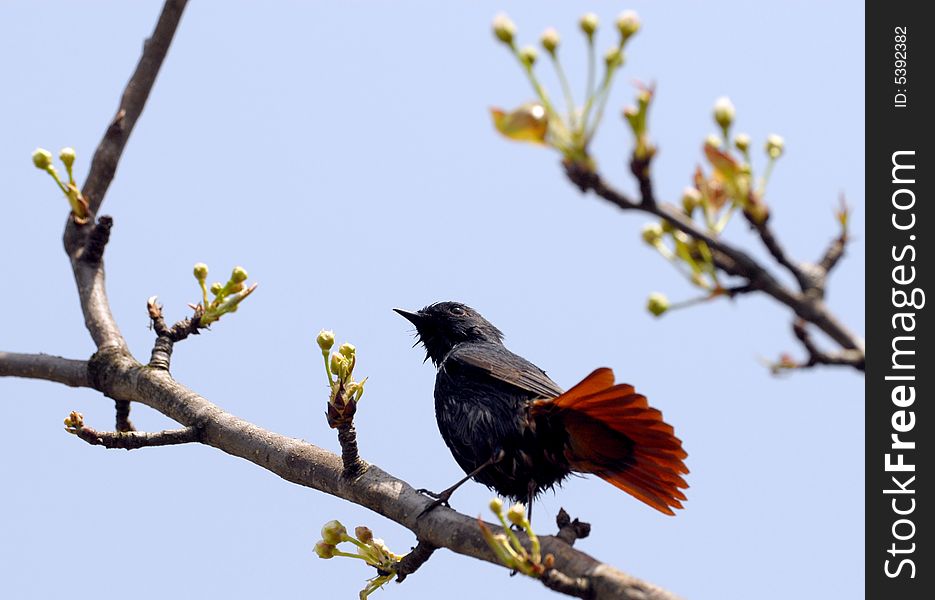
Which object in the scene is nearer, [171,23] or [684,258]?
[684,258]

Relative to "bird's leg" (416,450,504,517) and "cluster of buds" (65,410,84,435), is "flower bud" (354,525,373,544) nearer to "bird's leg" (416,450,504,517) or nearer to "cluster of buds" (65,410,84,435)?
"bird's leg" (416,450,504,517)

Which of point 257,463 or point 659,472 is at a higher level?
point 659,472

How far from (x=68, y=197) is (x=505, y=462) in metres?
2.35

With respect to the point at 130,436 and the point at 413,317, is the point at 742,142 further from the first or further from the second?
the point at 413,317

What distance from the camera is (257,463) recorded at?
4141 mm

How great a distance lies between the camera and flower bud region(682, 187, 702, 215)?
249cm

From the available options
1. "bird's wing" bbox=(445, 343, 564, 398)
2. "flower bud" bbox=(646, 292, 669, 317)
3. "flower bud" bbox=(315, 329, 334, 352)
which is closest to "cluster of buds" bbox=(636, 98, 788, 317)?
"flower bud" bbox=(646, 292, 669, 317)

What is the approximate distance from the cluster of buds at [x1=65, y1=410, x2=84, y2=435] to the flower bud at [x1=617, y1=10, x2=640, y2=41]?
283cm

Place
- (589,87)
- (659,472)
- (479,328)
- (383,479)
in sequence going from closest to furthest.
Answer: (589,87), (383,479), (659,472), (479,328)

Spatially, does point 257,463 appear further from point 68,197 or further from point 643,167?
point 643,167

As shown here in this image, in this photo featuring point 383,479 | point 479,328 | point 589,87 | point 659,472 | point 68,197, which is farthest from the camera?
point 479,328

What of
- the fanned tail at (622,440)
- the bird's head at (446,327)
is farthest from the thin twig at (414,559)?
the bird's head at (446,327)
